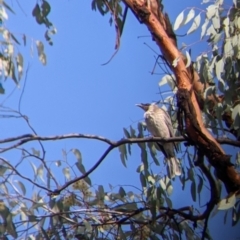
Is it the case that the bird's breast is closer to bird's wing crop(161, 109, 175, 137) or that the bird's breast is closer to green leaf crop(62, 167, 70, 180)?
bird's wing crop(161, 109, 175, 137)

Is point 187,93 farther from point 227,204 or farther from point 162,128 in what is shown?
point 162,128

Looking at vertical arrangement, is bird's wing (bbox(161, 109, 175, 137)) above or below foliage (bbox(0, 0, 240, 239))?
above

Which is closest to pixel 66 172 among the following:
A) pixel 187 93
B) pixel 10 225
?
pixel 10 225

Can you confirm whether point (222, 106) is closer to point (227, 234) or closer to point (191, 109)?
point (191, 109)

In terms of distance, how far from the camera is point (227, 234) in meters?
3.24

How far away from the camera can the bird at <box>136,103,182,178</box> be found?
8.35 feet

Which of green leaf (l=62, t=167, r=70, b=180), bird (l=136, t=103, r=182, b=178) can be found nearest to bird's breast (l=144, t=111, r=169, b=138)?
bird (l=136, t=103, r=182, b=178)

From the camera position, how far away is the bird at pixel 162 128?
8.35 ft

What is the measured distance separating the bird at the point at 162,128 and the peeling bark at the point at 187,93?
45cm

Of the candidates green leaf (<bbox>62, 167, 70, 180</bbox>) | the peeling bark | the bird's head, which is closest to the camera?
the peeling bark

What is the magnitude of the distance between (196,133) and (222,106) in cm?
23

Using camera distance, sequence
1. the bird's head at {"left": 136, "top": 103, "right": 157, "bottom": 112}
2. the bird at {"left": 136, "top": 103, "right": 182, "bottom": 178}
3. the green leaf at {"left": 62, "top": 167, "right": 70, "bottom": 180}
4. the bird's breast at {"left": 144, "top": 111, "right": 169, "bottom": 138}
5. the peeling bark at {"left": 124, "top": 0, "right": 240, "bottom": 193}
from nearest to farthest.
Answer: the peeling bark at {"left": 124, "top": 0, "right": 240, "bottom": 193} → the green leaf at {"left": 62, "top": 167, "right": 70, "bottom": 180} → the bird at {"left": 136, "top": 103, "right": 182, "bottom": 178} → the bird's breast at {"left": 144, "top": 111, "right": 169, "bottom": 138} → the bird's head at {"left": 136, "top": 103, "right": 157, "bottom": 112}

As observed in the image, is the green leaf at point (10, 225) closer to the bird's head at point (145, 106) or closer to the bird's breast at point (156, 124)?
the bird's breast at point (156, 124)

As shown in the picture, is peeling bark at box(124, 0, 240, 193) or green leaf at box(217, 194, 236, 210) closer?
green leaf at box(217, 194, 236, 210)
